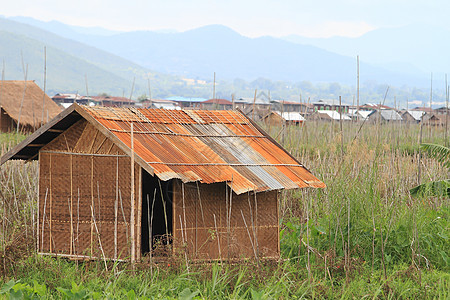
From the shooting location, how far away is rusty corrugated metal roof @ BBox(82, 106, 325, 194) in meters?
4.74

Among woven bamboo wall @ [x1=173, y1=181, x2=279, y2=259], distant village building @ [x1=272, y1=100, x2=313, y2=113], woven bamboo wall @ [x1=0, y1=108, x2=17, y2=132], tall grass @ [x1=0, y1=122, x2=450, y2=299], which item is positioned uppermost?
distant village building @ [x1=272, y1=100, x2=313, y2=113]

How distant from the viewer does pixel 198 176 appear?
467 centimetres

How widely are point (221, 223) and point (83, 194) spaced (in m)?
1.25

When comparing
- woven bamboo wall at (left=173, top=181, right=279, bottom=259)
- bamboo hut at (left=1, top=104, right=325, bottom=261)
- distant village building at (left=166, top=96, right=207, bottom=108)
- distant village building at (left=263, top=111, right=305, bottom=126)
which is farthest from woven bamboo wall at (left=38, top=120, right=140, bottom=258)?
distant village building at (left=263, top=111, right=305, bottom=126)

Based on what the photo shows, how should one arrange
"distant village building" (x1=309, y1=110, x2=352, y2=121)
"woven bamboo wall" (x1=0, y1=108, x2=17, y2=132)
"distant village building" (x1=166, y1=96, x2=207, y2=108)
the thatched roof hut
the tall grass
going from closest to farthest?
the tall grass, "distant village building" (x1=166, y1=96, x2=207, y2=108), "distant village building" (x1=309, y1=110, x2=352, y2=121), the thatched roof hut, "woven bamboo wall" (x1=0, y1=108, x2=17, y2=132)

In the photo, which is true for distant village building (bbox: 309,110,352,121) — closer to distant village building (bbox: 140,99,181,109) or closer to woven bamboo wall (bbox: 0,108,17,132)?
distant village building (bbox: 140,99,181,109)

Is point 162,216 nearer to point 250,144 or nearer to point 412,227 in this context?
Result: point 250,144

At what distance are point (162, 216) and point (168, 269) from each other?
181cm

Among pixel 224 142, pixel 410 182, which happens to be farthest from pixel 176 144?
pixel 410 182

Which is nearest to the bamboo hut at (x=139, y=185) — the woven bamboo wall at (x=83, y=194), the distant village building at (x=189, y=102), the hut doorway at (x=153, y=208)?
the woven bamboo wall at (x=83, y=194)

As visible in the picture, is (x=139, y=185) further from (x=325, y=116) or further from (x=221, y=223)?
(x=325, y=116)

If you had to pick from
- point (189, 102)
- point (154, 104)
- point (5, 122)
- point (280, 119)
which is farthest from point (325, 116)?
point (154, 104)

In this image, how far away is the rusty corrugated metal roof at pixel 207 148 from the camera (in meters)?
4.74

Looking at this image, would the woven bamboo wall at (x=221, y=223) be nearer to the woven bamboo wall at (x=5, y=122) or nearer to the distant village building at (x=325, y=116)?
the distant village building at (x=325, y=116)
